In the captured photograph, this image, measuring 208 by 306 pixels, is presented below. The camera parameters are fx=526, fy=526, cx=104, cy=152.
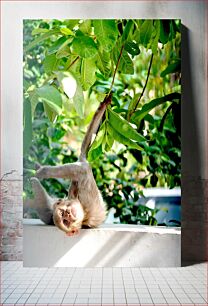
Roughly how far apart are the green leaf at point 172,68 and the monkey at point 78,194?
14.6 inches

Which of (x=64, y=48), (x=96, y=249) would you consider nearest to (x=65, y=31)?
(x=64, y=48)

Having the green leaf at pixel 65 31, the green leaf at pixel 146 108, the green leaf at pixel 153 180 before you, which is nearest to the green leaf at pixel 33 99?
the green leaf at pixel 65 31

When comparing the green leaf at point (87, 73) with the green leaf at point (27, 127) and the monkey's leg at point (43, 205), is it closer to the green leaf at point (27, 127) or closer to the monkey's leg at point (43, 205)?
the green leaf at point (27, 127)

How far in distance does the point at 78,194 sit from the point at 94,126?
44cm

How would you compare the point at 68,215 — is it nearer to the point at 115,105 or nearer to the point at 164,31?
the point at 115,105

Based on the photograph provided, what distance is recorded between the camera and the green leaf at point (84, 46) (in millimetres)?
3143

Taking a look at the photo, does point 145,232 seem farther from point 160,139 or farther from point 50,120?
point 50,120

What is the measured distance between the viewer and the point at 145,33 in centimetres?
333

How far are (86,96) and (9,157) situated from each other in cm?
66

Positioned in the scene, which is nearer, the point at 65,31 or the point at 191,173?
the point at 65,31

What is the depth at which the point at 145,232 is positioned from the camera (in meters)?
3.34

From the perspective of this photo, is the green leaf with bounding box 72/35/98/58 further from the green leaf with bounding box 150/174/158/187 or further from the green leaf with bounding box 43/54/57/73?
the green leaf with bounding box 150/174/158/187

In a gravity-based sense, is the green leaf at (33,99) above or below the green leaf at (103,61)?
below

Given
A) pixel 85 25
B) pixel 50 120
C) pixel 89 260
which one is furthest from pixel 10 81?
pixel 89 260
